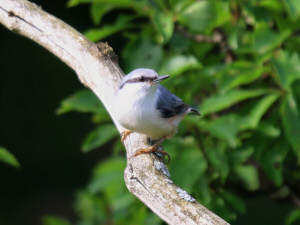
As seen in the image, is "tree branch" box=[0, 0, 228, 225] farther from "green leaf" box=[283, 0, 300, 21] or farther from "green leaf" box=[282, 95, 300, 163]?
"green leaf" box=[283, 0, 300, 21]

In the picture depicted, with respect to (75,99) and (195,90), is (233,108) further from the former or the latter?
(75,99)

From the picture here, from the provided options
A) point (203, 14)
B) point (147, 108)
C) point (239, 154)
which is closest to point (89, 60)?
point (147, 108)

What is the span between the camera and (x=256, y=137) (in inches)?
130

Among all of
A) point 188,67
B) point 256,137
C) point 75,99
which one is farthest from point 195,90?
point 75,99

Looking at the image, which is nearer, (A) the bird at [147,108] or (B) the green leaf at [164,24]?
(A) the bird at [147,108]

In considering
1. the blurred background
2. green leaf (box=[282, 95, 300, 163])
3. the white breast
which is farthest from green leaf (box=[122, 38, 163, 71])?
green leaf (box=[282, 95, 300, 163])

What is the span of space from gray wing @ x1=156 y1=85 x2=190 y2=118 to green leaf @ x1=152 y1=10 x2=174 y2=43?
13.6 inches

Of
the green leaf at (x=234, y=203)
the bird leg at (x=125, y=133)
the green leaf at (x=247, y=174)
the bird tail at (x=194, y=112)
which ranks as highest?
the bird leg at (x=125, y=133)

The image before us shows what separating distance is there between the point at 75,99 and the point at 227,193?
109 centimetres

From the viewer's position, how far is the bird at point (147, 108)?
2.69m

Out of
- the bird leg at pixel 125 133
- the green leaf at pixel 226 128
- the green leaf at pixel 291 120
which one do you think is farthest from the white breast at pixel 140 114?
the green leaf at pixel 291 120

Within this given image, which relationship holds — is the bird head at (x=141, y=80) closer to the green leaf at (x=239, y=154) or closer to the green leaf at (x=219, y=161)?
the green leaf at (x=219, y=161)

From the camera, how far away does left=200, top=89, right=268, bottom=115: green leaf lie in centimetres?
310

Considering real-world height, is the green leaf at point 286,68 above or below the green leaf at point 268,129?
above
